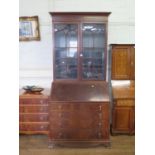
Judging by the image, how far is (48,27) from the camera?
4812 mm

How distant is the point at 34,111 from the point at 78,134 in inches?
32.9

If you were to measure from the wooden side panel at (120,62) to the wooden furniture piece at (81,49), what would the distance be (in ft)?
1.15

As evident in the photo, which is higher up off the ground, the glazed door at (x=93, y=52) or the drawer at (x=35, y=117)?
the glazed door at (x=93, y=52)

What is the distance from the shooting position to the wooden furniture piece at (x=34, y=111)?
4.30 m

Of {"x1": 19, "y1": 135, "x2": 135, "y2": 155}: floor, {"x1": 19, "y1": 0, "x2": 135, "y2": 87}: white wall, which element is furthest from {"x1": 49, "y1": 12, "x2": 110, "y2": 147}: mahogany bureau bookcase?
{"x1": 19, "y1": 0, "x2": 135, "y2": 87}: white wall

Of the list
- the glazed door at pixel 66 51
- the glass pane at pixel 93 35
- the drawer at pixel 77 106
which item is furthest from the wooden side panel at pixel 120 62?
the drawer at pixel 77 106

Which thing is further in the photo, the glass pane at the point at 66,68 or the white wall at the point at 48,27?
the white wall at the point at 48,27

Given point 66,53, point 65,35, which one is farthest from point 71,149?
point 65,35

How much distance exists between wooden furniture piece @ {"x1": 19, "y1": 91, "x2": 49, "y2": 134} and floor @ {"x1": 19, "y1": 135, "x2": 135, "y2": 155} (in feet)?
0.79

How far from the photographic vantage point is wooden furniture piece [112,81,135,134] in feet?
14.7

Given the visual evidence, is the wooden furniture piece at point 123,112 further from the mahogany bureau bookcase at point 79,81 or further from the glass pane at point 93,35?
the glass pane at point 93,35

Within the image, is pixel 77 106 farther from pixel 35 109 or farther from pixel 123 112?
pixel 123 112

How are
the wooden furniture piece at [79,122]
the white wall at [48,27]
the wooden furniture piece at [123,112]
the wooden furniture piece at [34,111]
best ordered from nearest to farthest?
the wooden furniture piece at [79,122], the wooden furniture piece at [34,111], the wooden furniture piece at [123,112], the white wall at [48,27]
